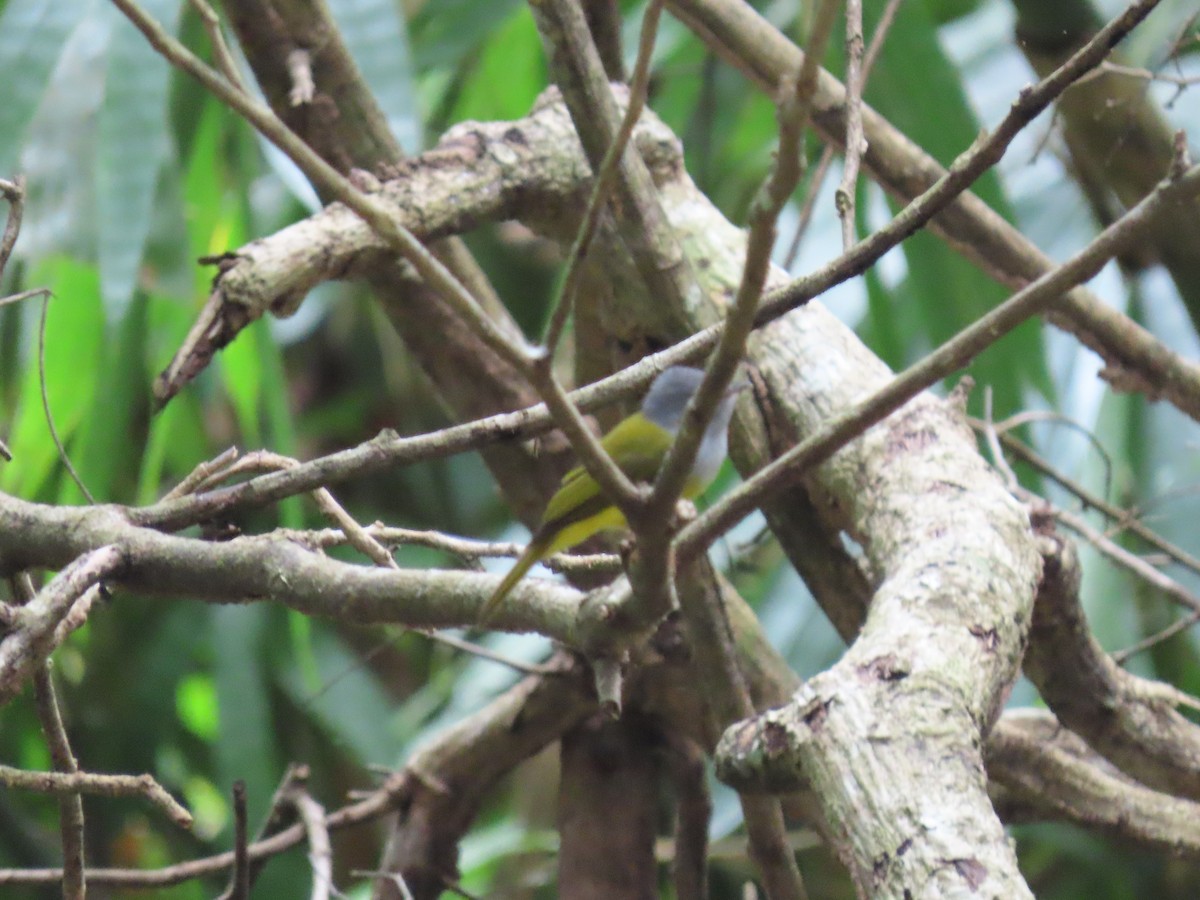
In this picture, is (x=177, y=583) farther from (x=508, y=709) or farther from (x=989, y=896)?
(x=508, y=709)

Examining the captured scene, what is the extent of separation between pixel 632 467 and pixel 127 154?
118 cm

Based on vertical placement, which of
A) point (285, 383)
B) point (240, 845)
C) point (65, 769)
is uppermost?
point (285, 383)

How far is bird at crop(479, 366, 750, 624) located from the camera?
2.02m

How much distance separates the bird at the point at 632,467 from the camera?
2023mm

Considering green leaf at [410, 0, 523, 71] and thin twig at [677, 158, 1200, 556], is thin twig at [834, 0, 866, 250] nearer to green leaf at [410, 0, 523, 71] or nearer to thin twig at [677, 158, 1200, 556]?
thin twig at [677, 158, 1200, 556]

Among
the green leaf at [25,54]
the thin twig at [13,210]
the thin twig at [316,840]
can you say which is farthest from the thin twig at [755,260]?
the green leaf at [25,54]

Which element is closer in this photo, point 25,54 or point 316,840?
point 316,840

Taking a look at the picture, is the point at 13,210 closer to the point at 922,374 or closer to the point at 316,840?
the point at 922,374

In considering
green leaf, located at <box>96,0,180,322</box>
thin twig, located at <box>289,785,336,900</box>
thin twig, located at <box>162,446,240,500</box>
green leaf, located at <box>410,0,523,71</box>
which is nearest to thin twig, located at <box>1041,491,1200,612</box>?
thin twig, located at <box>289,785,336,900</box>

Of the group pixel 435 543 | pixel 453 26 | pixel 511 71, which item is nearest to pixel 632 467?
pixel 435 543

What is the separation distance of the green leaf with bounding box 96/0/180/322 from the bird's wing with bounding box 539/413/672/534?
92cm

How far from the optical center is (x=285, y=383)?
4465 millimetres

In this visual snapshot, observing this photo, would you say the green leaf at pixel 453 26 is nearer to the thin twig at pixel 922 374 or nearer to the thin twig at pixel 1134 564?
the thin twig at pixel 1134 564

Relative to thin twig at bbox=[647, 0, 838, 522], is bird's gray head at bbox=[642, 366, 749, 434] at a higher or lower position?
higher
